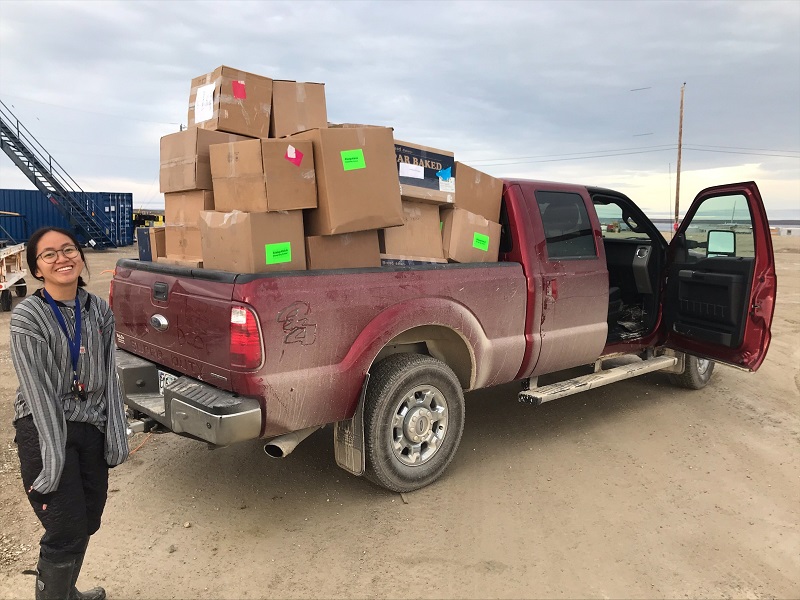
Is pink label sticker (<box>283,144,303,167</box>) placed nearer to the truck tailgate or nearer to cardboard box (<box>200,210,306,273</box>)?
cardboard box (<box>200,210,306,273</box>)

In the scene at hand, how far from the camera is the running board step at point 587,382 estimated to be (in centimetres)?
447

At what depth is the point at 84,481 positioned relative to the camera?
2508 mm

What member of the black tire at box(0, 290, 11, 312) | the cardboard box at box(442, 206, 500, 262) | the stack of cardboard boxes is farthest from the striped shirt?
the black tire at box(0, 290, 11, 312)

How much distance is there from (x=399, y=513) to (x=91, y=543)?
1687 millimetres

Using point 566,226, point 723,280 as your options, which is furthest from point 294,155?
point 723,280

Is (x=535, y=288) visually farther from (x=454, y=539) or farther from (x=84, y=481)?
(x=84, y=481)

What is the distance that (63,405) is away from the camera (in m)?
2.39

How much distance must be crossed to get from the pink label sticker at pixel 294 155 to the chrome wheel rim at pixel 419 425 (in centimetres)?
152

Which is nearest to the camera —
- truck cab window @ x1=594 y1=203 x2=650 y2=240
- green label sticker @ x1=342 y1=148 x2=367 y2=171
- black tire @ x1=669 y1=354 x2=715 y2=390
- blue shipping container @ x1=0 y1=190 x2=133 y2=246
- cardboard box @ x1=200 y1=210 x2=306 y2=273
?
cardboard box @ x1=200 y1=210 x2=306 y2=273

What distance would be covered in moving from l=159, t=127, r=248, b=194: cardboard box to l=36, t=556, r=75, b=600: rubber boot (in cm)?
211

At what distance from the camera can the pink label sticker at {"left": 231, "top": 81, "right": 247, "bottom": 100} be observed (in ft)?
12.1

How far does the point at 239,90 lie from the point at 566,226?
2.66 metres

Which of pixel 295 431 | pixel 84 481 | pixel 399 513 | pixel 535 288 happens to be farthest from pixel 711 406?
pixel 84 481

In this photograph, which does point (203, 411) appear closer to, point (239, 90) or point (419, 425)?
point (419, 425)
